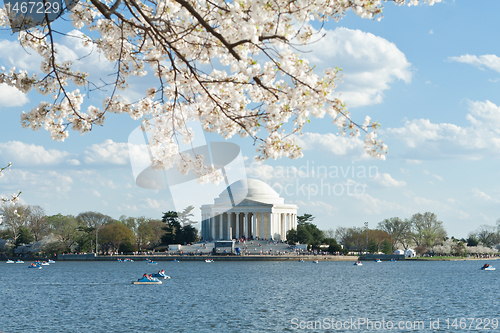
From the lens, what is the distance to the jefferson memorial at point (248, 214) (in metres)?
150

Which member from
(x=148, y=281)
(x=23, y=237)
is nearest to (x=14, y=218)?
(x=23, y=237)

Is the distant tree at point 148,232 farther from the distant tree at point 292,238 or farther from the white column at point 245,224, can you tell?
the distant tree at point 292,238

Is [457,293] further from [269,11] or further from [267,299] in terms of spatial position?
[269,11]

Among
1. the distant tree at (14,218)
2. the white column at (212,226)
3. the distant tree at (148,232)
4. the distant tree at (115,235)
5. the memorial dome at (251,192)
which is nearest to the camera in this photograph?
the distant tree at (14,218)

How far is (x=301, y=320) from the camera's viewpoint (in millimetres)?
36250

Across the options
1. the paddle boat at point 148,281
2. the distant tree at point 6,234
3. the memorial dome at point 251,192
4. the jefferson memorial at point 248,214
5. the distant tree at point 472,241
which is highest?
the memorial dome at point 251,192

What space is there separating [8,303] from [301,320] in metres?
26.3

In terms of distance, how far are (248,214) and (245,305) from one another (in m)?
110

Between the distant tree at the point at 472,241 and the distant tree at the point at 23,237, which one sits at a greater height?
the distant tree at the point at 23,237

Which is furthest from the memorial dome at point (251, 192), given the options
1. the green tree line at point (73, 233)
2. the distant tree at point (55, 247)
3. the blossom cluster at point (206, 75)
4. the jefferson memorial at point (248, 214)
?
the blossom cluster at point (206, 75)

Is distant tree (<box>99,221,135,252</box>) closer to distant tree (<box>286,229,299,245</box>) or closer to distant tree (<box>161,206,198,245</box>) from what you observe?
distant tree (<box>161,206,198,245</box>)

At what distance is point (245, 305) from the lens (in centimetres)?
4338

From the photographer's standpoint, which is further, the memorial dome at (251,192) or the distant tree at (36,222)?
the memorial dome at (251,192)

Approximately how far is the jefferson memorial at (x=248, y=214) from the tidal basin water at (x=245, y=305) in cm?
8314
